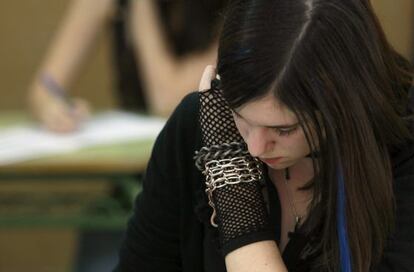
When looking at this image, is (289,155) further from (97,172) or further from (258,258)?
(97,172)

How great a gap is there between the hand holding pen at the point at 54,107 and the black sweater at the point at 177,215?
3.36 ft

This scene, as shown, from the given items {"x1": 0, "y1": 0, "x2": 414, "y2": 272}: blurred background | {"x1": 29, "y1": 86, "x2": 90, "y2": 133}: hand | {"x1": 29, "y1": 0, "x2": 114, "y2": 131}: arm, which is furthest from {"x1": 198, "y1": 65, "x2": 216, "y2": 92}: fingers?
{"x1": 0, "y1": 0, "x2": 414, "y2": 272}: blurred background

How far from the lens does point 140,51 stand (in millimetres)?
2697

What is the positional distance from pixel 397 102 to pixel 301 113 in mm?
166

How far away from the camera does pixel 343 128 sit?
3.37 feet

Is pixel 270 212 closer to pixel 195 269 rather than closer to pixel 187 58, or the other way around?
pixel 195 269

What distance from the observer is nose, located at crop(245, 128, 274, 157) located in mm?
1075

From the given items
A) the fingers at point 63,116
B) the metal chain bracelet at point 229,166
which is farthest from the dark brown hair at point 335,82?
the fingers at point 63,116

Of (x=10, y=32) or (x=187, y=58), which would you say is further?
(x=10, y=32)

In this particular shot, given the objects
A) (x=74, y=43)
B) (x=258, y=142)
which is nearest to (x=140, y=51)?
(x=74, y=43)

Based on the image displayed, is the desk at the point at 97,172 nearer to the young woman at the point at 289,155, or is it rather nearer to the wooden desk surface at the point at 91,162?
the wooden desk surface at the point at 91,162

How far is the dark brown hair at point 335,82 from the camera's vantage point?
0.99m

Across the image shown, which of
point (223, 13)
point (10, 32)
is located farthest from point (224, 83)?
point (10, 32)

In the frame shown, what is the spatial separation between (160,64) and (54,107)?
16.8 inches
